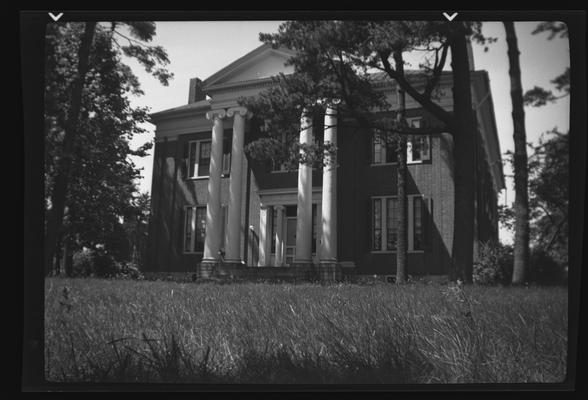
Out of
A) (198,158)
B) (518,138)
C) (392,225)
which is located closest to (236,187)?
(198,158)

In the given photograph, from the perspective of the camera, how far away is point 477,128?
4.21 metres

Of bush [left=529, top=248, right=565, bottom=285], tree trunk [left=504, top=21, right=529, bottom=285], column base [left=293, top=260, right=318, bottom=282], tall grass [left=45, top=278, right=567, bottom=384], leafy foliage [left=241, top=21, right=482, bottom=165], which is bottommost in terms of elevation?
tall grass [left=45, top=278, right=567, bottom=384]

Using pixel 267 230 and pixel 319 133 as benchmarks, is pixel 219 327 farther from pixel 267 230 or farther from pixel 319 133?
pixel 319 133

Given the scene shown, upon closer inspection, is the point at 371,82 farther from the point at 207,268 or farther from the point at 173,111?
the point at 207,268

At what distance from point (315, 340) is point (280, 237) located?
2949mm

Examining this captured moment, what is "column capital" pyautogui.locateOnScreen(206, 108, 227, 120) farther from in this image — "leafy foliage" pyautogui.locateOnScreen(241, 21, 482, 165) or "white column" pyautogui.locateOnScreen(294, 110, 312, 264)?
"white column" pyautogui.locateOnScreen(294, 110, 312, 264)

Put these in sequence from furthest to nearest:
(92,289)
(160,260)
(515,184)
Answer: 1. (160,260)
2. (92,289)
3. (515,184)

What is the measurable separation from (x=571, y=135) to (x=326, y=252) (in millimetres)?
2642

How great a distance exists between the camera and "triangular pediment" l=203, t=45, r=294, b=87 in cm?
306

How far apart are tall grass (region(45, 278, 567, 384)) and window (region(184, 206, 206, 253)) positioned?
610 mm

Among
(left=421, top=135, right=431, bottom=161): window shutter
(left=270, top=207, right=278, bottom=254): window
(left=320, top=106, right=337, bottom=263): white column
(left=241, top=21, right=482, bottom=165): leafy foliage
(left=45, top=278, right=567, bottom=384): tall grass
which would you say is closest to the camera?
(left=45, top=278, right=567, bottom=384): tall grass

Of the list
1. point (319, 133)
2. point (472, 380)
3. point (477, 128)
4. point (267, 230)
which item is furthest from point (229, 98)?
point (472, 380)

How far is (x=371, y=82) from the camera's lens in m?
4.71

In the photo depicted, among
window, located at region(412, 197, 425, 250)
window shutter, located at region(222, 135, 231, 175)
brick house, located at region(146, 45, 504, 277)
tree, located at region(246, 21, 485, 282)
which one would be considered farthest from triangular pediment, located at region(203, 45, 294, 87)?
window, located at region(412, 197, 425, 250)
